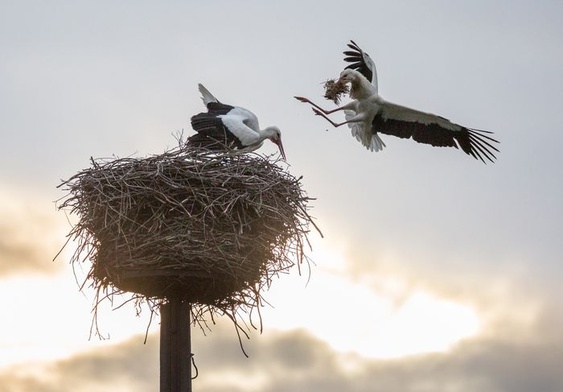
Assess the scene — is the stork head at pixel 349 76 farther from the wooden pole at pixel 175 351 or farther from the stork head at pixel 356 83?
the wooden pole at pixel 175 351

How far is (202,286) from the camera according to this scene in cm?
696

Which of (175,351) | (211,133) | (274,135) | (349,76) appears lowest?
(175,351)

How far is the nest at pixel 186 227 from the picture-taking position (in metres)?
6.82

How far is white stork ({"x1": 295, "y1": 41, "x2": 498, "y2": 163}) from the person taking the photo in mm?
10188

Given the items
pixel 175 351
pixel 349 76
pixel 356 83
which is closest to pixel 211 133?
pixel 349 76

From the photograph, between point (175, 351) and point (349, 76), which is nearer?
point (175, 351)

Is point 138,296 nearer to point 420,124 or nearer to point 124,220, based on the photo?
point 124,220

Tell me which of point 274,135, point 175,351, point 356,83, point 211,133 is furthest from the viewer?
point 356,83

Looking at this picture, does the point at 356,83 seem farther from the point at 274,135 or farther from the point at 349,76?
the point at 274,135

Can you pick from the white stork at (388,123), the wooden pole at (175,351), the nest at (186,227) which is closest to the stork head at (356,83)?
the white stork at (388,123)

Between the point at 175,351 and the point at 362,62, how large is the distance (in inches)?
197

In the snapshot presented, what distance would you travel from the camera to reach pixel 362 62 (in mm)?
10781

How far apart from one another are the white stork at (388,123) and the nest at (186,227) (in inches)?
109

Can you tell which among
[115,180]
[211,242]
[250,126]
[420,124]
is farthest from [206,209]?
[420,124]
